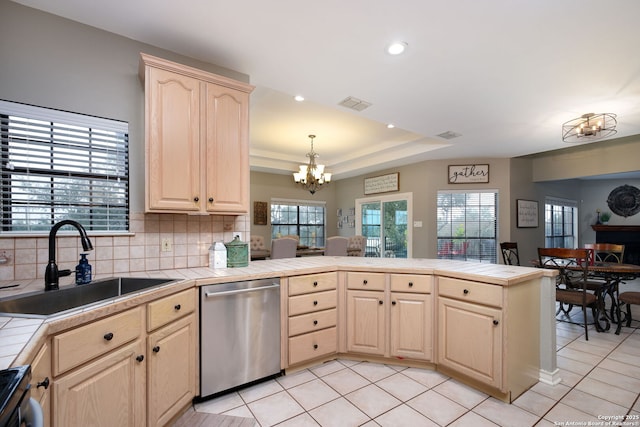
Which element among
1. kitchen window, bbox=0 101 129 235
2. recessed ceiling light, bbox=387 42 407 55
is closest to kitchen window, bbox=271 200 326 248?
kitchen window, bbox=0 101 129 235

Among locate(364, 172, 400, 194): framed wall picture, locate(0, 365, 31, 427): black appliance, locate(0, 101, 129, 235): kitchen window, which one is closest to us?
locate(0, 365, 31, 427): black appliance

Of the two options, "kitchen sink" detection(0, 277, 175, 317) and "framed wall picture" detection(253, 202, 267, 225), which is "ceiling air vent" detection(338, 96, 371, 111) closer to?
"kitchen sink" detection(0, 277, 175, 317)

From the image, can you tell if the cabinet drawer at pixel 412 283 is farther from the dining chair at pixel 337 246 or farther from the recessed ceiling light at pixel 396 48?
the dining chair at pixel 337 246

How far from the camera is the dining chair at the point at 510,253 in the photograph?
4891 mm

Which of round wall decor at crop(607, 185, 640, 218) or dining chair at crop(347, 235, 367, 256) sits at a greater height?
round wall decor at crop(607, 185, 640, 218)

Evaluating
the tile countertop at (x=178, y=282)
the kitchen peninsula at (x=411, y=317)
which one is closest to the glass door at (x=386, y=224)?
the tile countertop at (x=178, y=282)

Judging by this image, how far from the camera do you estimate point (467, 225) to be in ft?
18.6

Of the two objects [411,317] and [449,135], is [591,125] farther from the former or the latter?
[411,317]

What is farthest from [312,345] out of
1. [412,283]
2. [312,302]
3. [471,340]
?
[471,340]

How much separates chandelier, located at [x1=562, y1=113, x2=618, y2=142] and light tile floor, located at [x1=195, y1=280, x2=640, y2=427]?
2.48 m

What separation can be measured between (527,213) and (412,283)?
4.69 meters

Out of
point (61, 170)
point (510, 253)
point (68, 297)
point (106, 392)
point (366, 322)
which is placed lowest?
point (366, 322)

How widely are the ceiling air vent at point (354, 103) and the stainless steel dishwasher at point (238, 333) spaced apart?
2068 millimetres

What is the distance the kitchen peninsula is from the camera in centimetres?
193
